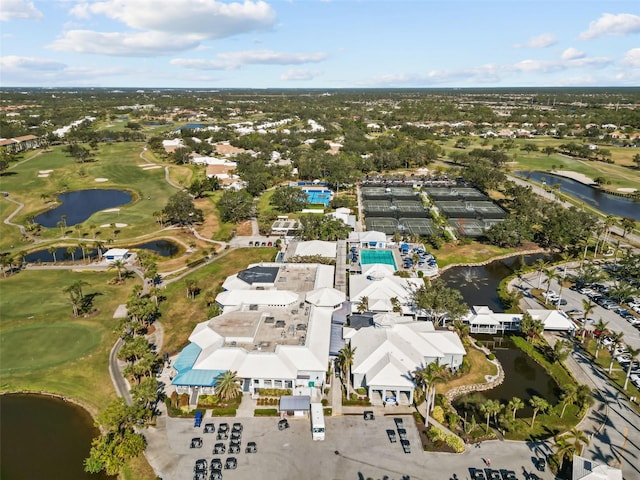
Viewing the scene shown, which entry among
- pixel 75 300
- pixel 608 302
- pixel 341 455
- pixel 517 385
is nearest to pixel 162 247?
pixel 75 300

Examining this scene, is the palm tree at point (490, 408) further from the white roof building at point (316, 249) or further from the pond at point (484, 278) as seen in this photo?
the white roof building at point (316, 249)

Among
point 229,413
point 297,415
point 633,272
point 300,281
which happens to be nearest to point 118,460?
point 229,413

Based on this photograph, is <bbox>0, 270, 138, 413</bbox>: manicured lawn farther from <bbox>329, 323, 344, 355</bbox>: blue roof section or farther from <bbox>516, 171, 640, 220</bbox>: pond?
<bbox>516, 171, 640, 220</bbox>: pond

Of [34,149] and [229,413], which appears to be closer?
[229,413]

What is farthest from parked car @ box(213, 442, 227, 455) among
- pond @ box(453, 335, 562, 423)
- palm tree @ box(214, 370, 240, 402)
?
pond @ box(453, 335, 562, 423)

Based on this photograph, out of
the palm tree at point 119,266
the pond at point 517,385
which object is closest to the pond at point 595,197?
the pond at point 517,385

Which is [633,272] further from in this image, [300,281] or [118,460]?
[118,460]

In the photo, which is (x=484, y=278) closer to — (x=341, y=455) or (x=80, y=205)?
(x=341, y=455)
